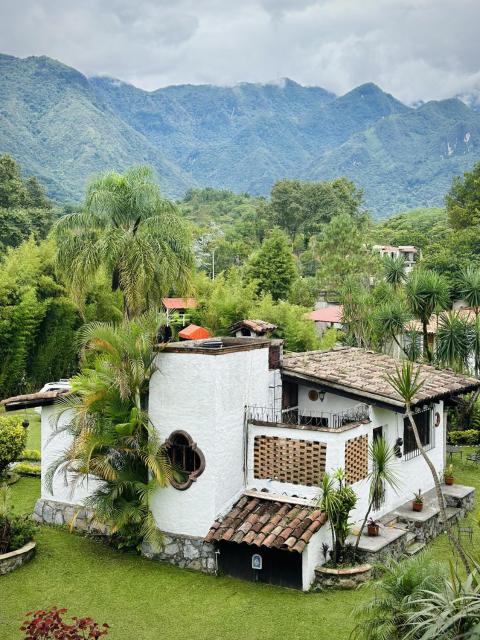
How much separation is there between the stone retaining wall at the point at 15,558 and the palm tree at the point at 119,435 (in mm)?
1295

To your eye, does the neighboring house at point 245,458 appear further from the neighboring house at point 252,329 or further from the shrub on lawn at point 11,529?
the neighboring house at point 252,329

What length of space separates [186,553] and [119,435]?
2374 mm

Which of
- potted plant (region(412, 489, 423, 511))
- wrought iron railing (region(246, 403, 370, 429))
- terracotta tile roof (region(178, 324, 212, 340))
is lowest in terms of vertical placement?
potted plant (region(412, 489, 423, 511))

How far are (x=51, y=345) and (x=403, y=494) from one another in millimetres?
15843

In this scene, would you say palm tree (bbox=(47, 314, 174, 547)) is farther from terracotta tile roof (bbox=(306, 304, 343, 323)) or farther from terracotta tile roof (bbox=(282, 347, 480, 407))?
terracotta tile roof (bbox=(306, 304, 343, 323))

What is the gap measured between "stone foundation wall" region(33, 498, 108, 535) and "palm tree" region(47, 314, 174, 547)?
3.70ft

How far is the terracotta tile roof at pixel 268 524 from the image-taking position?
39.0 ft

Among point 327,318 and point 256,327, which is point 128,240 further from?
point 327,318

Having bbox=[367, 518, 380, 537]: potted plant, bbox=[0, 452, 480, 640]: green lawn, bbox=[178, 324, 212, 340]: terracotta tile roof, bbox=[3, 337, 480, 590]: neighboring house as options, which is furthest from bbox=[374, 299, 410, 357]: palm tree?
bbox=[0, 452, 480, 640]: green lawn

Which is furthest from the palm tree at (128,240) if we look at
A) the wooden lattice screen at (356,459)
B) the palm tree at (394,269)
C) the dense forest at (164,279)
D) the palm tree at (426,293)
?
the wooden lattice screen at (356,459)

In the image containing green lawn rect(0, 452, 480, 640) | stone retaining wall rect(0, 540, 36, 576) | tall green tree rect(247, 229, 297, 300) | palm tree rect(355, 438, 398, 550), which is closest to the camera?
green lawn rect(0, 452, 480, 640)

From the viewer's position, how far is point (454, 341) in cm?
2362

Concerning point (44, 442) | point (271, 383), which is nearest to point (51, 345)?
point (44, 442)

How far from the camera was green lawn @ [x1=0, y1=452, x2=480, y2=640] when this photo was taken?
10.6 m
